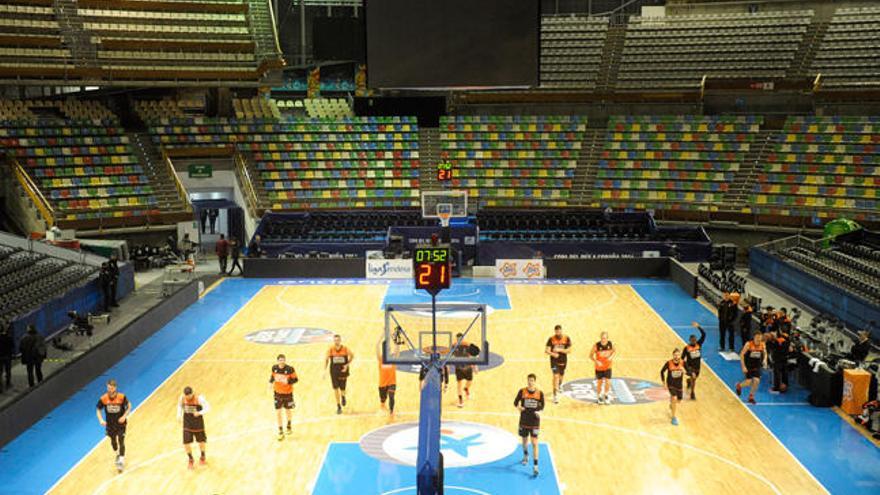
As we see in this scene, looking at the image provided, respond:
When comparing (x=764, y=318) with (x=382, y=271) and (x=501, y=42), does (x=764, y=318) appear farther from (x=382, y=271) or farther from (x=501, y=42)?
(x=382, y=271)

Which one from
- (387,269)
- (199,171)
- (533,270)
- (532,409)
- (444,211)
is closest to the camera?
(532,409)

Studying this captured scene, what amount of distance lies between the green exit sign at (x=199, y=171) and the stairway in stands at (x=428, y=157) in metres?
8.63

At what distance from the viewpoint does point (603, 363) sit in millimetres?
18812

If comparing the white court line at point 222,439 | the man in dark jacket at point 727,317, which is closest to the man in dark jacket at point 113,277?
the white court line at point 222,439

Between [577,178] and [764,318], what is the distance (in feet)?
65.0

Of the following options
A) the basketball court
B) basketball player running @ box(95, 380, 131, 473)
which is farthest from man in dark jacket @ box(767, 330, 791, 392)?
basketball player running @ box(95, 380, 131, 473)

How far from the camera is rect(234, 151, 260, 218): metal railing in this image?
38.7m

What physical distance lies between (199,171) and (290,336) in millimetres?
16279

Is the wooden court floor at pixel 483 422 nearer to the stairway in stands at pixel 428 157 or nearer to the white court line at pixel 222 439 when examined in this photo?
the white court line at pixel 222 439

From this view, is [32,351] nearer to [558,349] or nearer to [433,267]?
[433,267]

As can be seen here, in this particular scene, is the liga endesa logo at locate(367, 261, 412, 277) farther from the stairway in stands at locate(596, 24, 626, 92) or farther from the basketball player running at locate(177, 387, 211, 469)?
the basketball player running at locate(177, 387, 211, 469)

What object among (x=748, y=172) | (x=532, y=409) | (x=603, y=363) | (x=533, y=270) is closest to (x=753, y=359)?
(x=603, y=363)

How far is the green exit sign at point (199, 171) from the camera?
129 ft

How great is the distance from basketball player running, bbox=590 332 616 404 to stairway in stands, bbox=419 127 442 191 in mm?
21889
